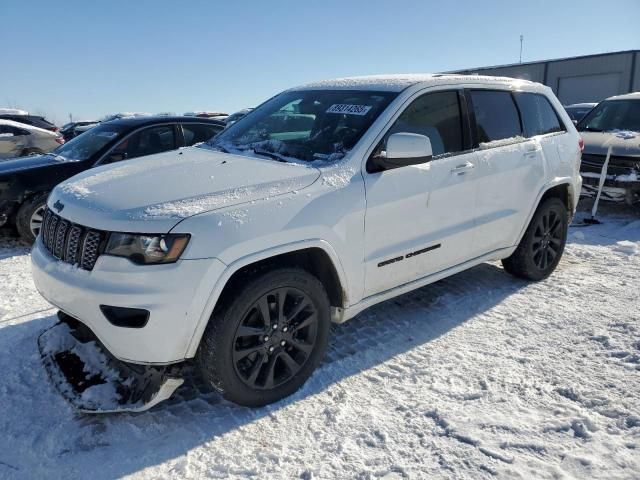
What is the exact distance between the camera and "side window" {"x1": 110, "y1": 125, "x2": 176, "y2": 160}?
6.38 meters

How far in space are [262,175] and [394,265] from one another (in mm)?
1070

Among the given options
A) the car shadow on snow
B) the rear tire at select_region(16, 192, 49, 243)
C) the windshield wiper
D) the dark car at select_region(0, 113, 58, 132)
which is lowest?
the car shadow on snow

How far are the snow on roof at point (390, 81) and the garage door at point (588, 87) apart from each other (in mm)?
32572

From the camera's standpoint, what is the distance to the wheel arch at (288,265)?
259 cm

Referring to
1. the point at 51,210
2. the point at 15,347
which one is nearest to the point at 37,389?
the point at 15,347

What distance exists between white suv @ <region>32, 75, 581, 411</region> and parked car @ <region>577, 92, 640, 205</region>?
3775 millimetres

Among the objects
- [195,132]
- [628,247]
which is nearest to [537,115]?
[628,247]

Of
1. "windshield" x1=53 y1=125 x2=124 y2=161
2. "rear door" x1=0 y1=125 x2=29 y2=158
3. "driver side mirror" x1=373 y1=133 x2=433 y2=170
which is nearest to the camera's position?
"driver side mirror" x1=373 y1=133 x2=433 y2=170

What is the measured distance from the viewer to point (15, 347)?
3598 millimetres

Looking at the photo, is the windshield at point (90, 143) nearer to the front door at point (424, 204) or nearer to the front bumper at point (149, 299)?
the front bumper at point (149, 299)

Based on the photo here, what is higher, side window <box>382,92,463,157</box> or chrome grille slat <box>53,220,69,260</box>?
side window <box>382,92,463,157</box>

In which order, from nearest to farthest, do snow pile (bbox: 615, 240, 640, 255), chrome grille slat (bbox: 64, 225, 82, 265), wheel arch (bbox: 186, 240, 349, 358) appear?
wheel arch (bbox: 186, 240, 349, 358), chrome grille slat (bbox: 64, 225, 82, 265), snow pile (bbox: 615, 240, 640, 255)

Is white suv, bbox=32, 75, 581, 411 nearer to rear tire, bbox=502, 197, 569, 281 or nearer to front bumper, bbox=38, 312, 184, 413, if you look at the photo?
front bumper, bbox=38, 312, 184, 413

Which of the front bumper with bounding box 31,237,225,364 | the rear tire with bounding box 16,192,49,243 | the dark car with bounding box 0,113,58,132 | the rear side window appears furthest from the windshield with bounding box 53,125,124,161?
the dark car with bounding box 0,113,58,132
